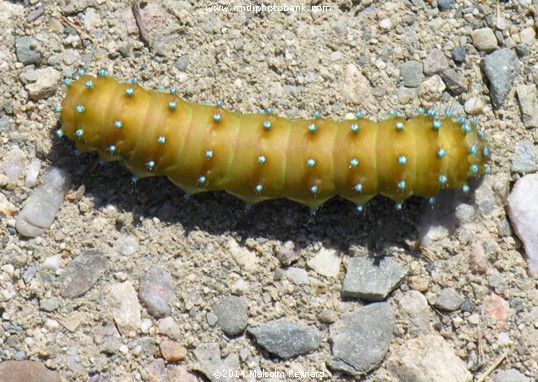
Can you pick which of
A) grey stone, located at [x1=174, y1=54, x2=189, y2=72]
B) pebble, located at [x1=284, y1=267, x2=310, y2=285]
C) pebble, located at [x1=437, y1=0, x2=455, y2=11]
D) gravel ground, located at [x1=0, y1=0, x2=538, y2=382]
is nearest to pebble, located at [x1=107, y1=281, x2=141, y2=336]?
gravel ground, located at [x1=0, y1=0, x2=538, y2=382]

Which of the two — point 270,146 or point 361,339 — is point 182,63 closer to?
point 270,146

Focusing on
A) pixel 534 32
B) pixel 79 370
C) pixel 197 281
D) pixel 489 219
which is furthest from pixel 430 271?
pixel 79 370

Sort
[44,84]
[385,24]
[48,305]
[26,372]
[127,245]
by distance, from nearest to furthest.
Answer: [26,372] < [48,305] < [127,245] < [44,84] < [385,24]

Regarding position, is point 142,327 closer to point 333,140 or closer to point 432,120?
point 333,140

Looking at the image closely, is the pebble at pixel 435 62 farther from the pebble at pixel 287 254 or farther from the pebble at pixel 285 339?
the pebble at pixel 285 339

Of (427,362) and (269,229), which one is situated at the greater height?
(269,229)

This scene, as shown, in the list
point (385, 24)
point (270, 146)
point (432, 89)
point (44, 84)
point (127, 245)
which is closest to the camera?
point (270, 146)

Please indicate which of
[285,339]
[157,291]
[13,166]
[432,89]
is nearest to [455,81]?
[432,89]
